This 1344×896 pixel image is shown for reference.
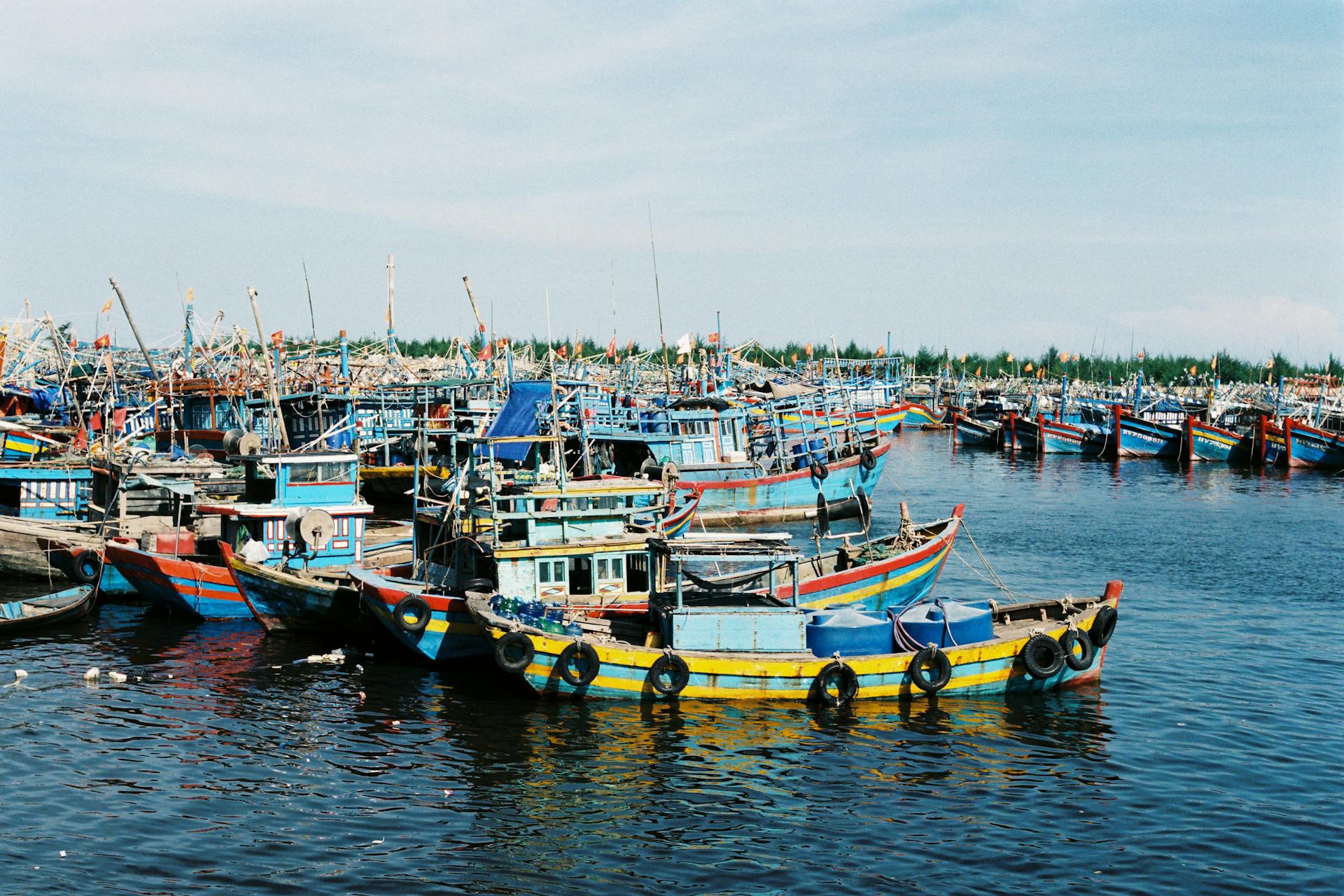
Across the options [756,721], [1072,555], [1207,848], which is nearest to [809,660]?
[756,721]

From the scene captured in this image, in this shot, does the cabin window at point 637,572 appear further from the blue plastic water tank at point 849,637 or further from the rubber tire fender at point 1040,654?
the rubber tire fender at point 1040,654

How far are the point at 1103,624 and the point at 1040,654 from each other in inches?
67.9

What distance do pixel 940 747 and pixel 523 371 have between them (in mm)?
74700

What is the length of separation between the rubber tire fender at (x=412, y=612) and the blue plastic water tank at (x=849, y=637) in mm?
8642

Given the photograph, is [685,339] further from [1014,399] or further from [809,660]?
[1014,399]

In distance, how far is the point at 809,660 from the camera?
2358 cm

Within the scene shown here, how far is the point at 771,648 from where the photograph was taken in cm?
2386

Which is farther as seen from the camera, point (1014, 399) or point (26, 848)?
point (1014, 399)

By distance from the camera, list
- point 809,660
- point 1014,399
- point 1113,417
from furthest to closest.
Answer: point 1014,399
point 1113,417
point 809,660

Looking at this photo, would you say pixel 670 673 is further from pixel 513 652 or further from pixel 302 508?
pixel 302 508

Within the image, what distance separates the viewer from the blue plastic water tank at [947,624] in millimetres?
24312

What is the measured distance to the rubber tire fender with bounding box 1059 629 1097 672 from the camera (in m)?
24.7

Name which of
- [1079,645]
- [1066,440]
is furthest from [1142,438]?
[1079,645]

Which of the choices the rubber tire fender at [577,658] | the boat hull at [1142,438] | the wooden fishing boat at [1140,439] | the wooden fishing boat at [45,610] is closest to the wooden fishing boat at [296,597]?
the wooden fishing boat at [45,610]
